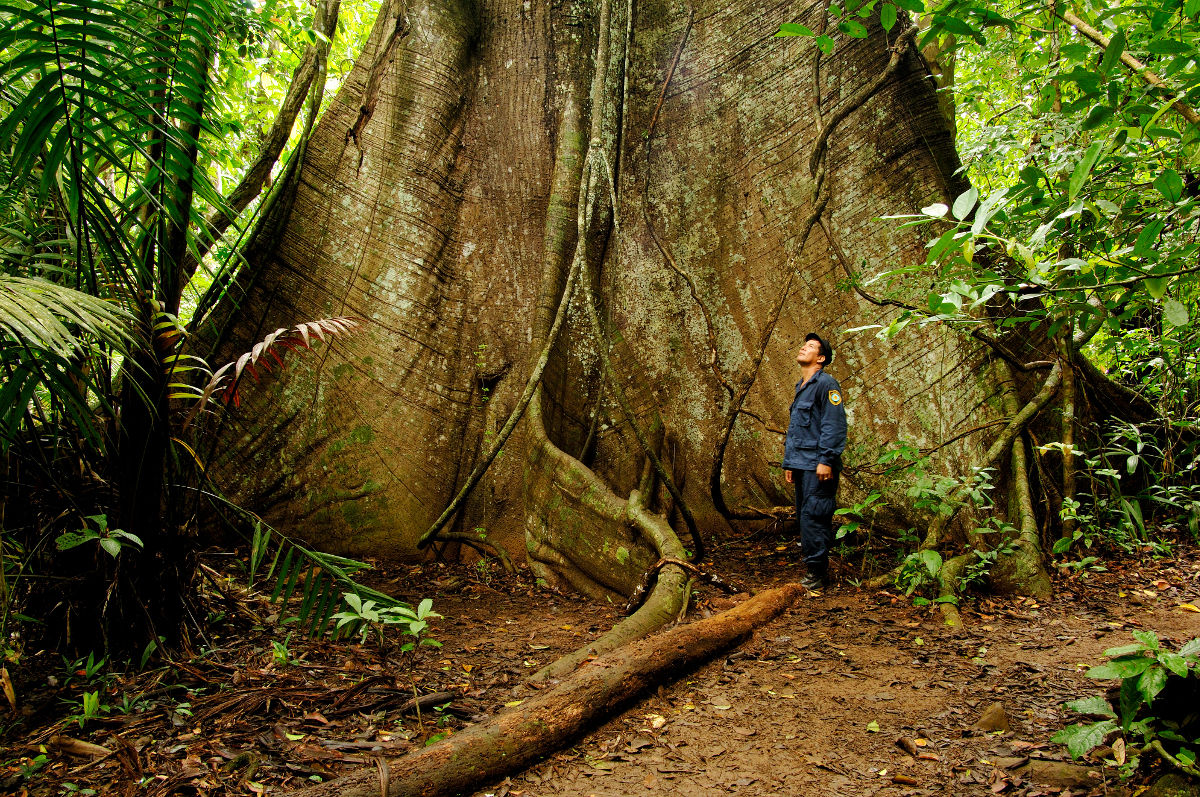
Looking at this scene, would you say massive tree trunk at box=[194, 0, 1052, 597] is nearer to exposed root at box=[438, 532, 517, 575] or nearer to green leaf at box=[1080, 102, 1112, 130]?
exposed root at box=[438, 532, 517, 575]

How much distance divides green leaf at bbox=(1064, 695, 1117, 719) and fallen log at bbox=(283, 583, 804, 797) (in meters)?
1.20

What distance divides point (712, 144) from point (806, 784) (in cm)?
394

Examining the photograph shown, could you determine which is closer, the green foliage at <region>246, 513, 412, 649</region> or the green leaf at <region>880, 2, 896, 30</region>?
the green leaf at <region>880, 2, 896, 30</region>

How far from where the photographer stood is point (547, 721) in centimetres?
192

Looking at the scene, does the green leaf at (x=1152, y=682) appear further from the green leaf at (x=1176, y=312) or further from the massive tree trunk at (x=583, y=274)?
the massive tree trunk at (x=583, y=274)

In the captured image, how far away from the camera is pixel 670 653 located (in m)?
2.36

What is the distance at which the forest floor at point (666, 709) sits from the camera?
170cm

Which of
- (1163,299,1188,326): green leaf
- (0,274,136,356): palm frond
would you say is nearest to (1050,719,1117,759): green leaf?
(1163,299,1188,326): green leaf

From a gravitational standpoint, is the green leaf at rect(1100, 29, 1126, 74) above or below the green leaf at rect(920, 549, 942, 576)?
above

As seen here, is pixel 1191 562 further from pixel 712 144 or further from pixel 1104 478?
pixel 712 144

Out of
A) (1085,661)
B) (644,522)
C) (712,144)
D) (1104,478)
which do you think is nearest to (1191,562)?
(1104,478)

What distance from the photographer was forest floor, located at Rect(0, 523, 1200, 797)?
1.70m

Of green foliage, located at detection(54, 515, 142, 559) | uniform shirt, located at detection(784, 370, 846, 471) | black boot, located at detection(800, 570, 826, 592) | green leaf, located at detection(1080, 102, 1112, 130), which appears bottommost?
black boot, located at detection(800, 570, 826, 592)

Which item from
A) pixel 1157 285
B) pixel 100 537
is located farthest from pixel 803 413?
pixel 100 537
